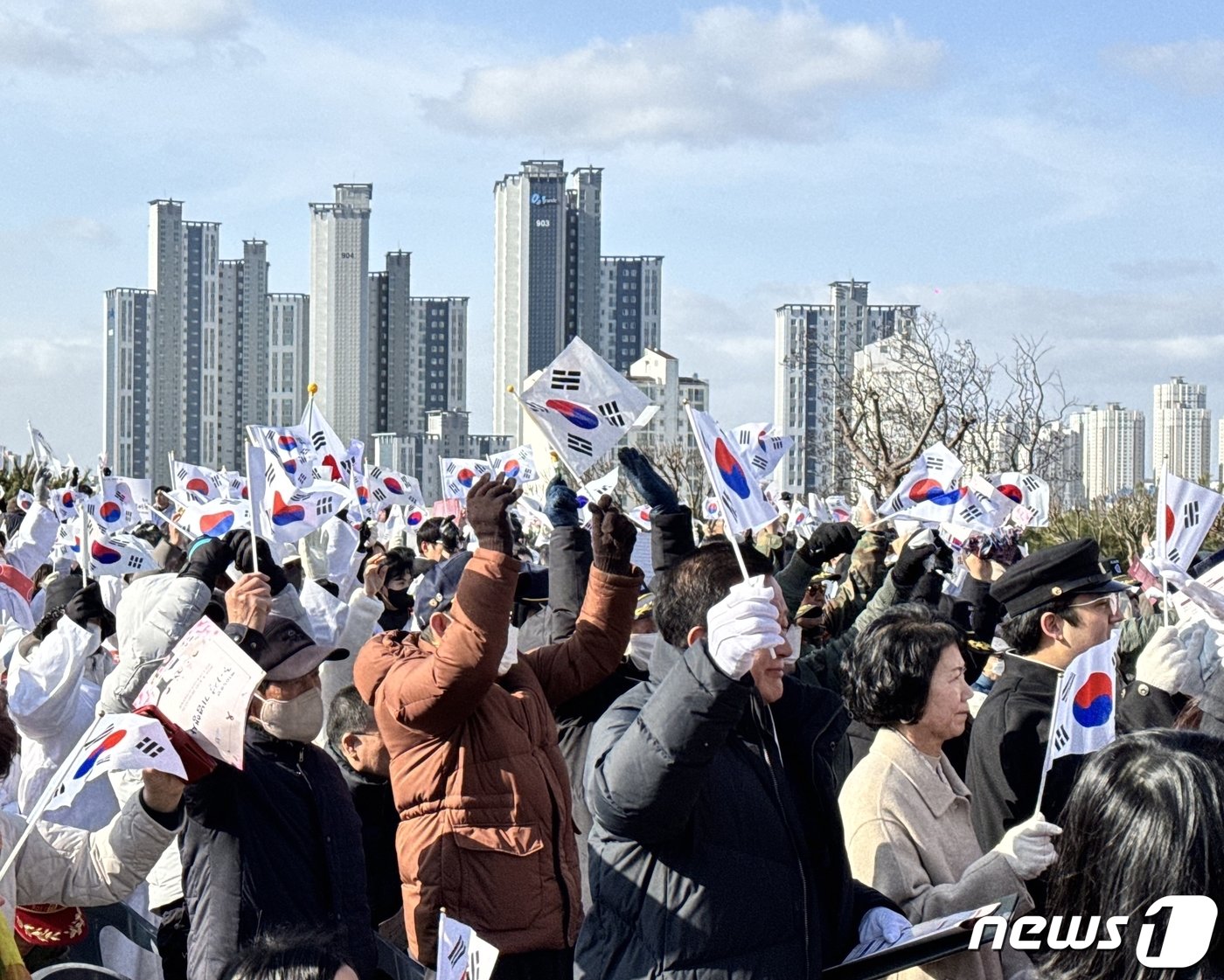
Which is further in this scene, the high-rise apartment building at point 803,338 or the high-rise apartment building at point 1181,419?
the high-rise apartment building at point 1181,419

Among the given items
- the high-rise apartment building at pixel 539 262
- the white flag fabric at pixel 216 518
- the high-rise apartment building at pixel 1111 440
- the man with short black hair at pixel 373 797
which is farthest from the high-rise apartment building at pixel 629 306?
the man with short black hair at pixel 373 797

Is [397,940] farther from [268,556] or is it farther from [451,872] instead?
[268,556]

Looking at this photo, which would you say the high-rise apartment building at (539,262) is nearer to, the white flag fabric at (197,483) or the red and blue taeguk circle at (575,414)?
the white flag fabric at (197,483)

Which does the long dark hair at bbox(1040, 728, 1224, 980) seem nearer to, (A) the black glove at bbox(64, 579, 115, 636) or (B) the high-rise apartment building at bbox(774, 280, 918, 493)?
(A) the black glove at bbox(64, 579, 115, 636)

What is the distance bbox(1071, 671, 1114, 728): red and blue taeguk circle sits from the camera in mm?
Result: 4090

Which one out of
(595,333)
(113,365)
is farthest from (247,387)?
(595,333)

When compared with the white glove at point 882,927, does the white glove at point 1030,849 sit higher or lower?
higher

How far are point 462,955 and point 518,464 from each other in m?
16.6

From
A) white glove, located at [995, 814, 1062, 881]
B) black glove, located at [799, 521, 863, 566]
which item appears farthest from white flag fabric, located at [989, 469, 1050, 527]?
white glove, located at [995, 814, 1062, 881]

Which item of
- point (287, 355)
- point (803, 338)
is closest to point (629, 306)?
point (287, 355)

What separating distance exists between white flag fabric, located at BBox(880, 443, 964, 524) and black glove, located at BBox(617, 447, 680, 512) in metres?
8.20

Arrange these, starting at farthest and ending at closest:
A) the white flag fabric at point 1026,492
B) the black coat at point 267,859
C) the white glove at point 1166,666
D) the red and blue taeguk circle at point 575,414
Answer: the white flag fabric at point 1026,492, the red and blue taeguk circle at point 575,414, the white glove at point 1166,666, the black coat at point 267,859

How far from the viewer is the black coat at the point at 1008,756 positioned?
4.28m

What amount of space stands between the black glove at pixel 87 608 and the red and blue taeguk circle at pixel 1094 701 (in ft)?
13.9
